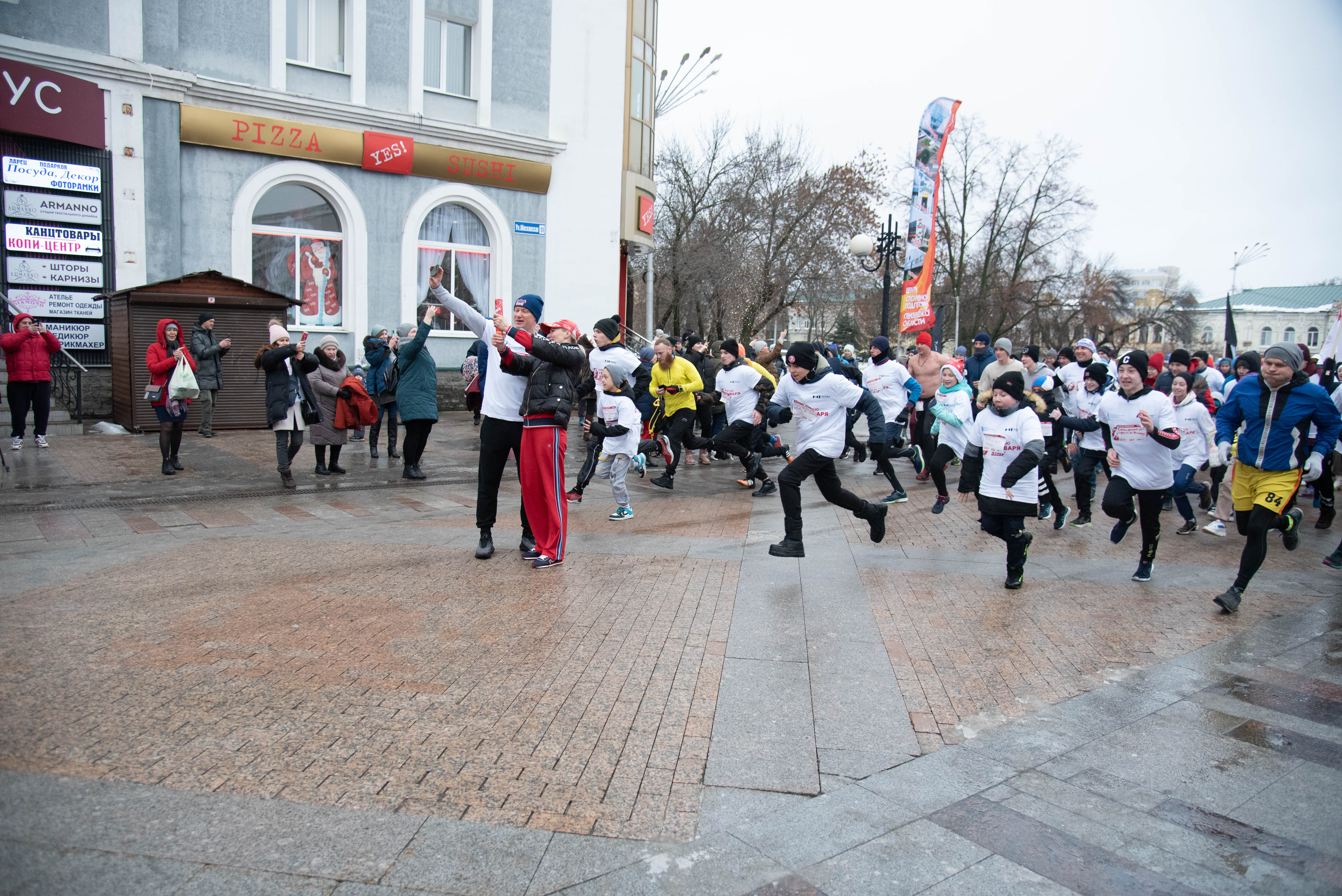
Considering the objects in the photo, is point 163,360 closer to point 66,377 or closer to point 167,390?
point 167,390

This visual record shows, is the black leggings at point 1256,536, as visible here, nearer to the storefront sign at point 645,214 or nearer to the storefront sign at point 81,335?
the storefront sign at point 81,335

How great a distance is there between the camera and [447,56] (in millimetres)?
19359

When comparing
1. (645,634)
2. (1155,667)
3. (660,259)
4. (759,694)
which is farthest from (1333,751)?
(660,259)

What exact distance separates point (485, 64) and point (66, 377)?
1027cm

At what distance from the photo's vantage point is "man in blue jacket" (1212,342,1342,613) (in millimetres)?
6160

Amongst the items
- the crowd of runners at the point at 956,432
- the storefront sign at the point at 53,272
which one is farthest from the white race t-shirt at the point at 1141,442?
the storefront sign at the point at 53,272

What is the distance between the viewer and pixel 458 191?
19.4 m

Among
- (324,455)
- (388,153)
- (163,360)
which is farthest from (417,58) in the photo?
(324,455)

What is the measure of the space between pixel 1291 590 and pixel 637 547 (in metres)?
4.94

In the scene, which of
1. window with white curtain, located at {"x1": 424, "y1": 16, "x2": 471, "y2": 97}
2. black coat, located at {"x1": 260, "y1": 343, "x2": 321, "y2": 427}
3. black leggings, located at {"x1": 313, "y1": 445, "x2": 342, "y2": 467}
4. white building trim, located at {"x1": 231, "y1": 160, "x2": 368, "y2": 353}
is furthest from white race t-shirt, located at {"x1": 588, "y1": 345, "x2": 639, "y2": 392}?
window with white curtain, located at {"x1": 424, "y1": 16, "x2": 471, "y2": 97}

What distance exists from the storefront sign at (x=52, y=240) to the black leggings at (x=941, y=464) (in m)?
13.7

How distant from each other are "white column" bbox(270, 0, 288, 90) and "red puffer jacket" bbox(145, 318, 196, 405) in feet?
26.9

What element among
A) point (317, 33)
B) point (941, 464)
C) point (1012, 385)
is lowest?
point (941, 464)

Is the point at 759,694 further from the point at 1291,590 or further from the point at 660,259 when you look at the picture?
the point at 660,259
